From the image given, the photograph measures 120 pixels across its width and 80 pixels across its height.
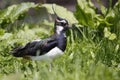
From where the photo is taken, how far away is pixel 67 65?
16.5ft

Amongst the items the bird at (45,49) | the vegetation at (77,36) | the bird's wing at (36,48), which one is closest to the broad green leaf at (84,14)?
the vegetation at (77,36)

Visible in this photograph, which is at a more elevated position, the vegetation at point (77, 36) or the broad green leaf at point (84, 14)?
the broad green leaf at point (84, 14)

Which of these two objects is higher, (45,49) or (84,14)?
(84,14)

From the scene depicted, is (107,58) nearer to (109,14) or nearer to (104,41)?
(104,41)

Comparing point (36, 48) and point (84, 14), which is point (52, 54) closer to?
point (36, 48)

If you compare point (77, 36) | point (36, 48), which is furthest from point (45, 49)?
point (77, 36)

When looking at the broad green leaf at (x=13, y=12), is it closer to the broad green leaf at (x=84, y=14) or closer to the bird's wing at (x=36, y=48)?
the broad green leaf at (x=84, y=14)

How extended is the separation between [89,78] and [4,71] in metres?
1.86

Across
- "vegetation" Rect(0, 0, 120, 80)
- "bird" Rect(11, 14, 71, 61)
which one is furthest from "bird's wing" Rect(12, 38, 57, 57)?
"vegetation" Rect(0, 0, 120, 80)

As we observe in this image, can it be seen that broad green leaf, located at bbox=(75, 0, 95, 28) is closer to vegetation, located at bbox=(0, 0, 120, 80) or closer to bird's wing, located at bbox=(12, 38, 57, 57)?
vegetation, located at bbox=(0, 0, 120, 80)

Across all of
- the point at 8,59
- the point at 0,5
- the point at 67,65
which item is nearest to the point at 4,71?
the point at 8,59

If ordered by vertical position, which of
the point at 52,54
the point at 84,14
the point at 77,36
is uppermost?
the point at 84,14

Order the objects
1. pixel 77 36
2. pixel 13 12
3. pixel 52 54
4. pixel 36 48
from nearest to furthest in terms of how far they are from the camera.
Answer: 1. pixel 52 54
2. pixel 36 48
3. pixel 77 36
4. pixel 13 12

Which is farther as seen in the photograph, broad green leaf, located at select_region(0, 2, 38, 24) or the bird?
broad green leaf, located at select_region(0, 2, 38, 24)
